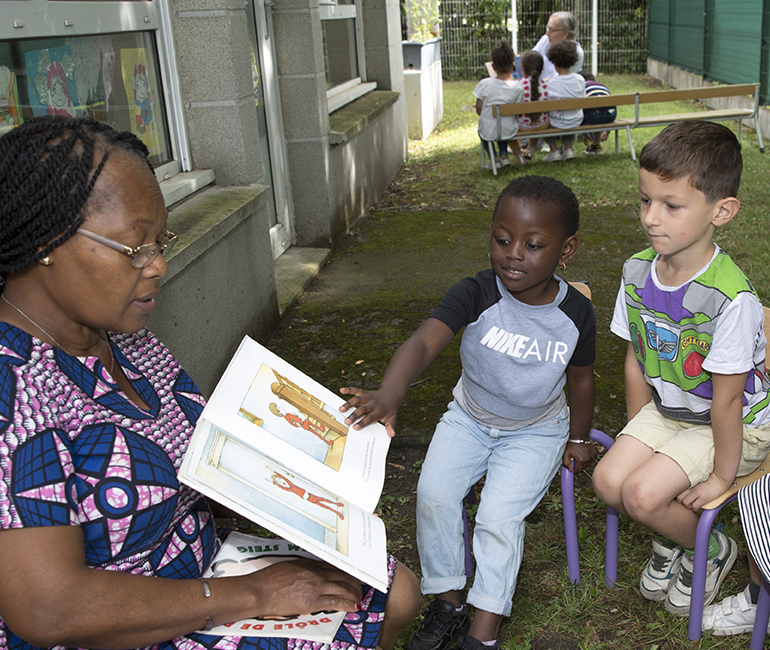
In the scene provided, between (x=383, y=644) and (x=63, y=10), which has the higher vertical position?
(x=63, y=10)

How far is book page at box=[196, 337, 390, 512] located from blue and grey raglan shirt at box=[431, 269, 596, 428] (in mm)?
573

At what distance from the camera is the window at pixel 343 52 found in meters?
Result: 7.56

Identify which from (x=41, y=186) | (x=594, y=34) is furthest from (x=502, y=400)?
(x=594, y=34)

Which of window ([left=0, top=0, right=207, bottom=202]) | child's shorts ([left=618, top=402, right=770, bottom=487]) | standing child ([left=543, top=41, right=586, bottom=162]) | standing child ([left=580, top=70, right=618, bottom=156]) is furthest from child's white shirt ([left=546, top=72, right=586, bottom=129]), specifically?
child's shorts ([left=618, top=402, right=770, bottom=487])

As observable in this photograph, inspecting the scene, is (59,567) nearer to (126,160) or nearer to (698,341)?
(126,160)

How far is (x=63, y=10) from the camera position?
10.2 ft

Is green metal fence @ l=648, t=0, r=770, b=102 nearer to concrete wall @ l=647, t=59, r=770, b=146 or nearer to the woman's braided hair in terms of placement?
concrete wall @ l=647, t=59, r=770, b=146

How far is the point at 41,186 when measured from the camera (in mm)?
1393

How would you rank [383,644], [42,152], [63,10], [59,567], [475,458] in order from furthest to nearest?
[63,10]
[475,458]
[383,644]
[42,152]
[59,567]

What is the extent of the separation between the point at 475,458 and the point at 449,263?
151 inches

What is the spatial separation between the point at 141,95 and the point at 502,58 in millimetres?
6286

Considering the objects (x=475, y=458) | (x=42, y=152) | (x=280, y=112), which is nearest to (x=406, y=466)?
(x=475, y=458)

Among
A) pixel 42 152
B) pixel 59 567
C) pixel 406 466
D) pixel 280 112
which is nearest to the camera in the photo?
pixel 59 567

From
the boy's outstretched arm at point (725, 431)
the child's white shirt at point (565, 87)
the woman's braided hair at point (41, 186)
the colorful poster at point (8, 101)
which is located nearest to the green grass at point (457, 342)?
the boy's outstretched arm at point (725, 431)
